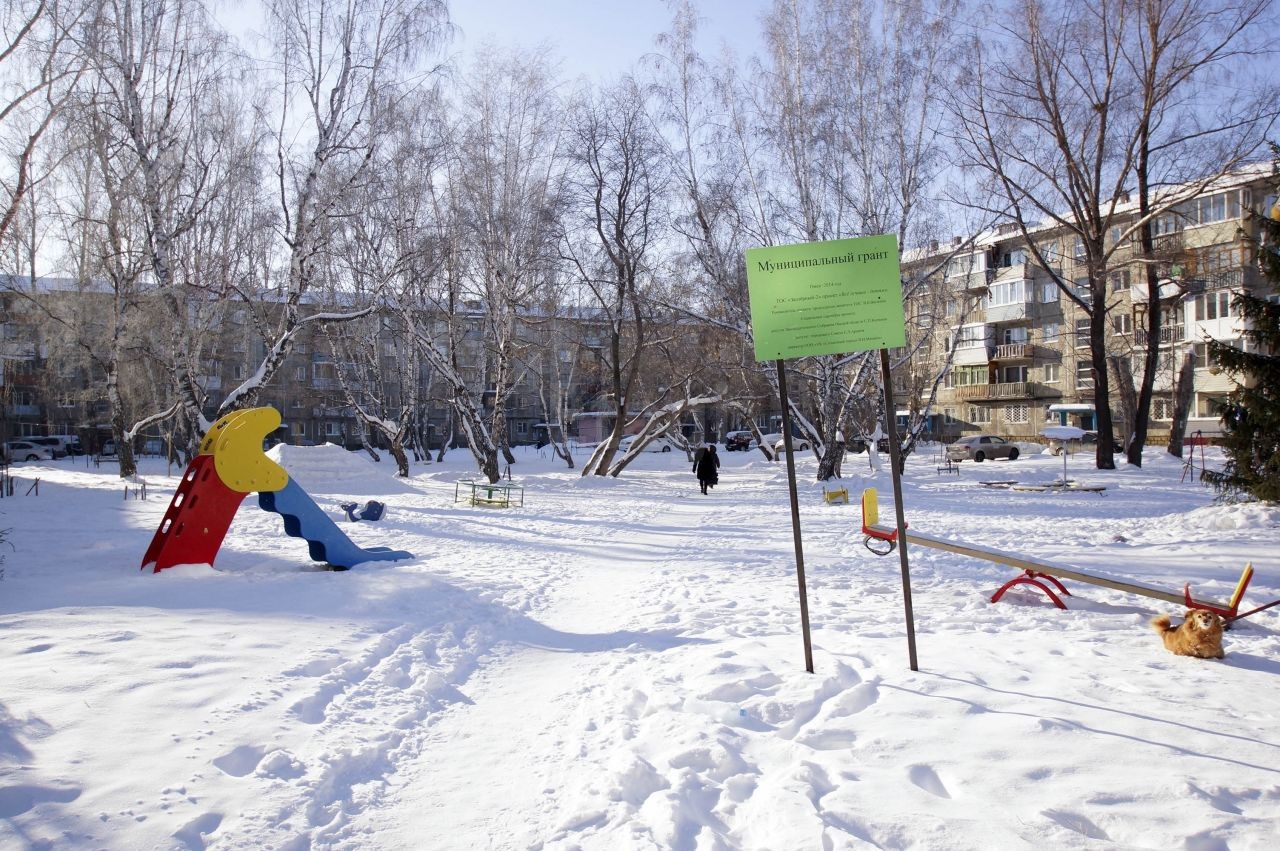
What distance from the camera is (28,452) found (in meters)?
42.7

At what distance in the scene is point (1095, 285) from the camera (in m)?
24.6

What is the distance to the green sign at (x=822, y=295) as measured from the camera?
5.07 metres

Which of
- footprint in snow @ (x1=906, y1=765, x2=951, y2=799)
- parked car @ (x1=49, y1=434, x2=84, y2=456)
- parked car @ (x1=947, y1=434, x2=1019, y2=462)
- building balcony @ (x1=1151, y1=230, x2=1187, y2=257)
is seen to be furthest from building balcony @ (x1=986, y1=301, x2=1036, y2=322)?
parked car @ (x1=49, y1=434, x2=84, y2=456)

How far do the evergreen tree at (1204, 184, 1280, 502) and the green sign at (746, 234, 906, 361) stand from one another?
31.8 feet

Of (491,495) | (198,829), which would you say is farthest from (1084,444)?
(198,829)

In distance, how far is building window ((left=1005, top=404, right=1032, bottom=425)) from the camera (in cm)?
5294

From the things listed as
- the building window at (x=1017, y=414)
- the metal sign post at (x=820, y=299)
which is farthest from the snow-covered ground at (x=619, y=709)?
the building window at (x=1017, y=414)

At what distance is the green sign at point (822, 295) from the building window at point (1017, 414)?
175 ft

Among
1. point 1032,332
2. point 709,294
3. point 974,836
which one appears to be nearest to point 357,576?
point 974,836

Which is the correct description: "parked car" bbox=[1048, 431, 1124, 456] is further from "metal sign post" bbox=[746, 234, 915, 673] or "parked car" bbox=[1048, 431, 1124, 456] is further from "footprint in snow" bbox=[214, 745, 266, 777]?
"footprint in snow" bbox=[214, 745, 266, 777]

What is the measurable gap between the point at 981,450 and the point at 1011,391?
602 inches

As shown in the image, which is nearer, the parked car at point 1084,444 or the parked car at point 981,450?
the parked car at point 1084,444

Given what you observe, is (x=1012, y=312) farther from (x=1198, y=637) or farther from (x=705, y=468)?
(x=1198, y=637)

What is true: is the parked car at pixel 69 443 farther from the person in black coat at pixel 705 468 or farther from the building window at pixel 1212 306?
the building window at pixel 1212 306
